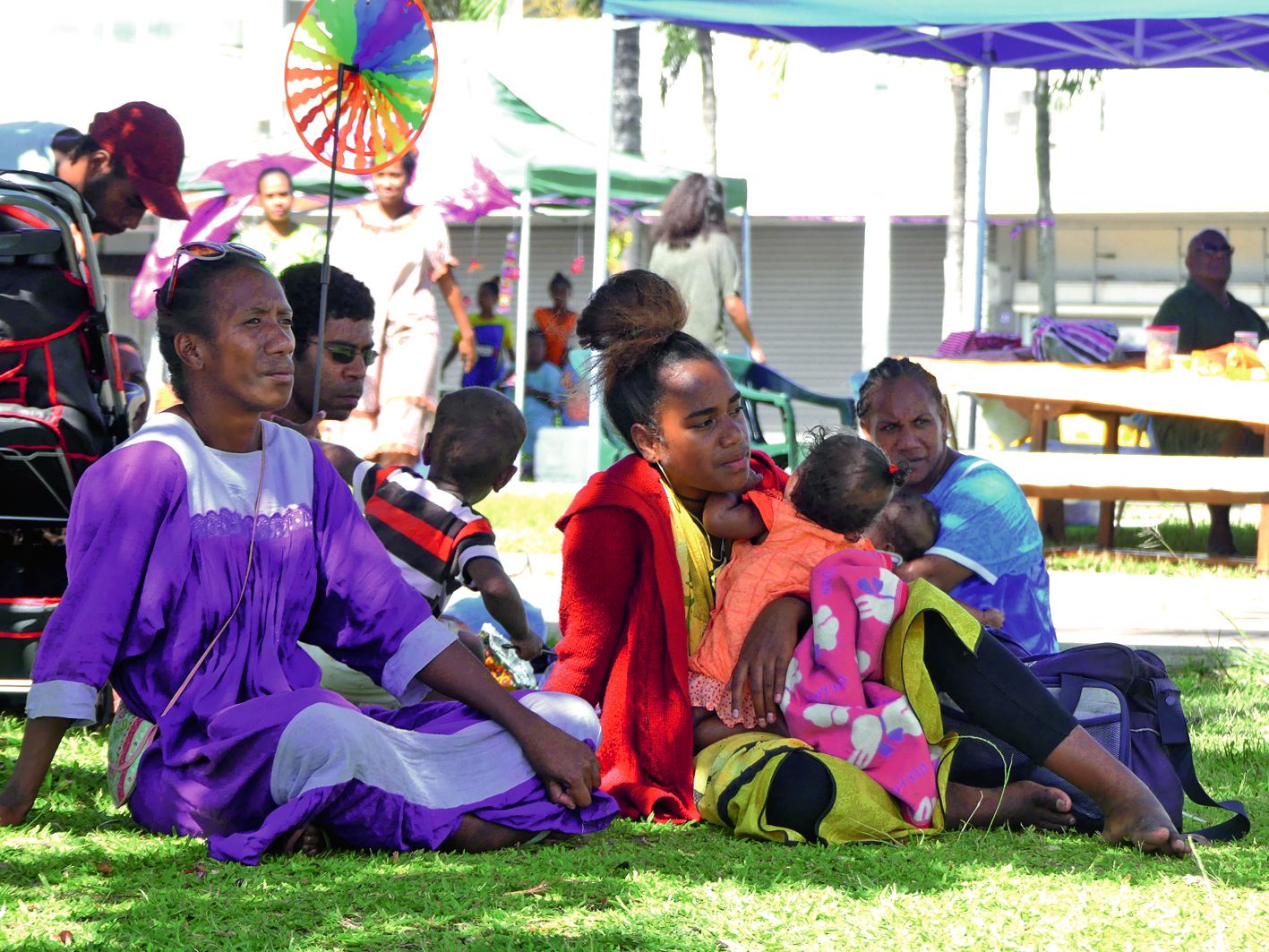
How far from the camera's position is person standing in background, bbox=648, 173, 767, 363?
418 inches

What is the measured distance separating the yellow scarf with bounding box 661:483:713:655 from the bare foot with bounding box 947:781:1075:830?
0.72m

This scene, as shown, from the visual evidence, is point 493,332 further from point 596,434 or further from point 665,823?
point 665,823

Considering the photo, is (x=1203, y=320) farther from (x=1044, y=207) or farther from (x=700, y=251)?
(x=1044, y=207)

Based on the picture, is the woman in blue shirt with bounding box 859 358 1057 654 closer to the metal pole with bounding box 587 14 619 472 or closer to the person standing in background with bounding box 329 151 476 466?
the person standing in background with bounding box 329 151 476 466

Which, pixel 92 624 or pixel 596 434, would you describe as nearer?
pixel 92 624

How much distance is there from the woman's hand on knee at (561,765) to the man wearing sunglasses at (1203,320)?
7.09 metres

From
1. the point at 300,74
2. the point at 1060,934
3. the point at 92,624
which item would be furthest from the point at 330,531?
the point at 300,74

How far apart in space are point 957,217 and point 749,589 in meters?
19.2

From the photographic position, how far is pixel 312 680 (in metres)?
3.75

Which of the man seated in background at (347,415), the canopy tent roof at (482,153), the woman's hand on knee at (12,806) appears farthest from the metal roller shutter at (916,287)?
the woman's hand on knee at (12,806)

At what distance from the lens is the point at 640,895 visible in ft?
10.6

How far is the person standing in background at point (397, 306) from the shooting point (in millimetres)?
7816

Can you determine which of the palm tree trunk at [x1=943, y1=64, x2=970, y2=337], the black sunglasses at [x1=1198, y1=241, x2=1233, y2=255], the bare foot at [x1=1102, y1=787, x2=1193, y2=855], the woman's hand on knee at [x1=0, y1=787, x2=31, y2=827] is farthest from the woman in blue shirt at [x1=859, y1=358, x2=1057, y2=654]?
Answer: the palm tree trunk at [x1=943, y1=64, x2=970, y2=337]

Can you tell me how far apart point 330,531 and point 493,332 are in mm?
13756
